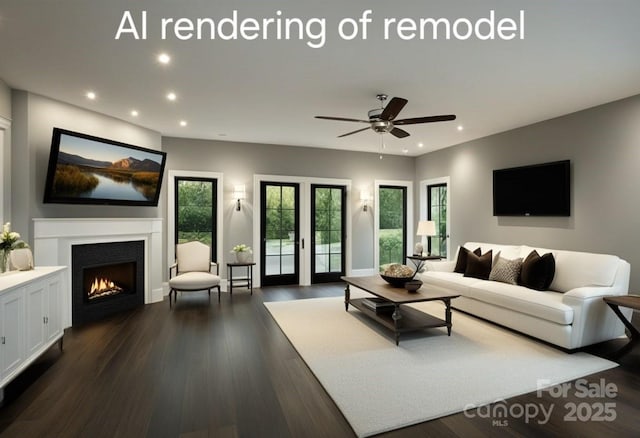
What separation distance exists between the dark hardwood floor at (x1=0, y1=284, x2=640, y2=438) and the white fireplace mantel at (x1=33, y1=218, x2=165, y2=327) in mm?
1012

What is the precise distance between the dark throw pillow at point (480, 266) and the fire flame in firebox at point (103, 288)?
5475 millimetres

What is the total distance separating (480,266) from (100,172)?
18.6 ft

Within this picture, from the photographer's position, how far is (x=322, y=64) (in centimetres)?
336

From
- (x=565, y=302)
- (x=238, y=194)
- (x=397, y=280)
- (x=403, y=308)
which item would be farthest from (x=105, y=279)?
(x=565, y=302)

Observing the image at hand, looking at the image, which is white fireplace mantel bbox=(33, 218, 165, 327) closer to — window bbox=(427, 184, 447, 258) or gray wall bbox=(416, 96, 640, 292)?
window bbox=(427, 184, 447, 258)

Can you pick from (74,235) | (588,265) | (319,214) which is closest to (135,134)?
(74,235)

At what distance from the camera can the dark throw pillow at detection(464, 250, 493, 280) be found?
5.12m

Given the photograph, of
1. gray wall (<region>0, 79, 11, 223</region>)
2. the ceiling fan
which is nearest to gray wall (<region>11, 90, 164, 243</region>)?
gray wall (<region>0, 79, 11, 223</region>)

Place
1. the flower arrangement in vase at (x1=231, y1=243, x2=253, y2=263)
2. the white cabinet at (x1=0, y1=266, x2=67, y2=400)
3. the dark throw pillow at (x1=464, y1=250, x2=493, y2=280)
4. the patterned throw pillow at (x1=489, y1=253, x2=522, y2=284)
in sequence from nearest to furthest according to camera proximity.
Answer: the white cabinet at (x1=0, y1=266, x2=67, y2=400) → the patterned throw pillow at (x1=489, y1=253, x2=522, y2=284) → the dark throw pillow at (x1=464, y1=250, x2=493, y2=280) → the flower arrangement in vase at (x1=231, y1=243, x2=253, y2=263)

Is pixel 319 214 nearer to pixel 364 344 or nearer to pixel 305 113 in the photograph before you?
pixel 305 113

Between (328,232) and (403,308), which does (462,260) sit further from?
(328,232)

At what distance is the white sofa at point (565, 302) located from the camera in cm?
357

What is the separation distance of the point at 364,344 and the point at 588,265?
2850 mm

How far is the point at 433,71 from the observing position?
139 inches
